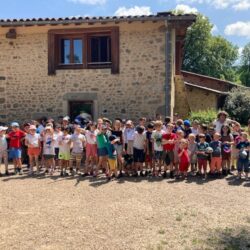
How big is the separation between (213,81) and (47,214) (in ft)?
78.2

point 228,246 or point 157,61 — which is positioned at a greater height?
point 157,61

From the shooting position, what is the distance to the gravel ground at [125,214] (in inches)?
217

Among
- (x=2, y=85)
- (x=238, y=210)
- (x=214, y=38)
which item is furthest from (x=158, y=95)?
(x=214, y=38)

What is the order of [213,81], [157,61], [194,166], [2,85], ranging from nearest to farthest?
1. [194,166]
2. [157,61]
3. [2,85]
4. [213,81]

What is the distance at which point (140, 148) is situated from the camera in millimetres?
10047

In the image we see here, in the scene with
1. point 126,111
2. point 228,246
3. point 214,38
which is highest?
point 214,38

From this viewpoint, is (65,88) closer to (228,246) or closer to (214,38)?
(228,246)

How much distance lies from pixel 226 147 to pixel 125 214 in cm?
419

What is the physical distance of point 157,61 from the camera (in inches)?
538

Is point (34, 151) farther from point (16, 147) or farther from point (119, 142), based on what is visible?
point (119, 142)

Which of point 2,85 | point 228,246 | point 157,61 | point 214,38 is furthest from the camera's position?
point 214,38

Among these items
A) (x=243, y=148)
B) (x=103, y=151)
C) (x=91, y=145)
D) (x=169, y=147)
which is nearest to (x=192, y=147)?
(x=169, y=147)

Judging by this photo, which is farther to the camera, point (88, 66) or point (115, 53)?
point (88, 66)

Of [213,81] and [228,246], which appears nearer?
[228,246]
